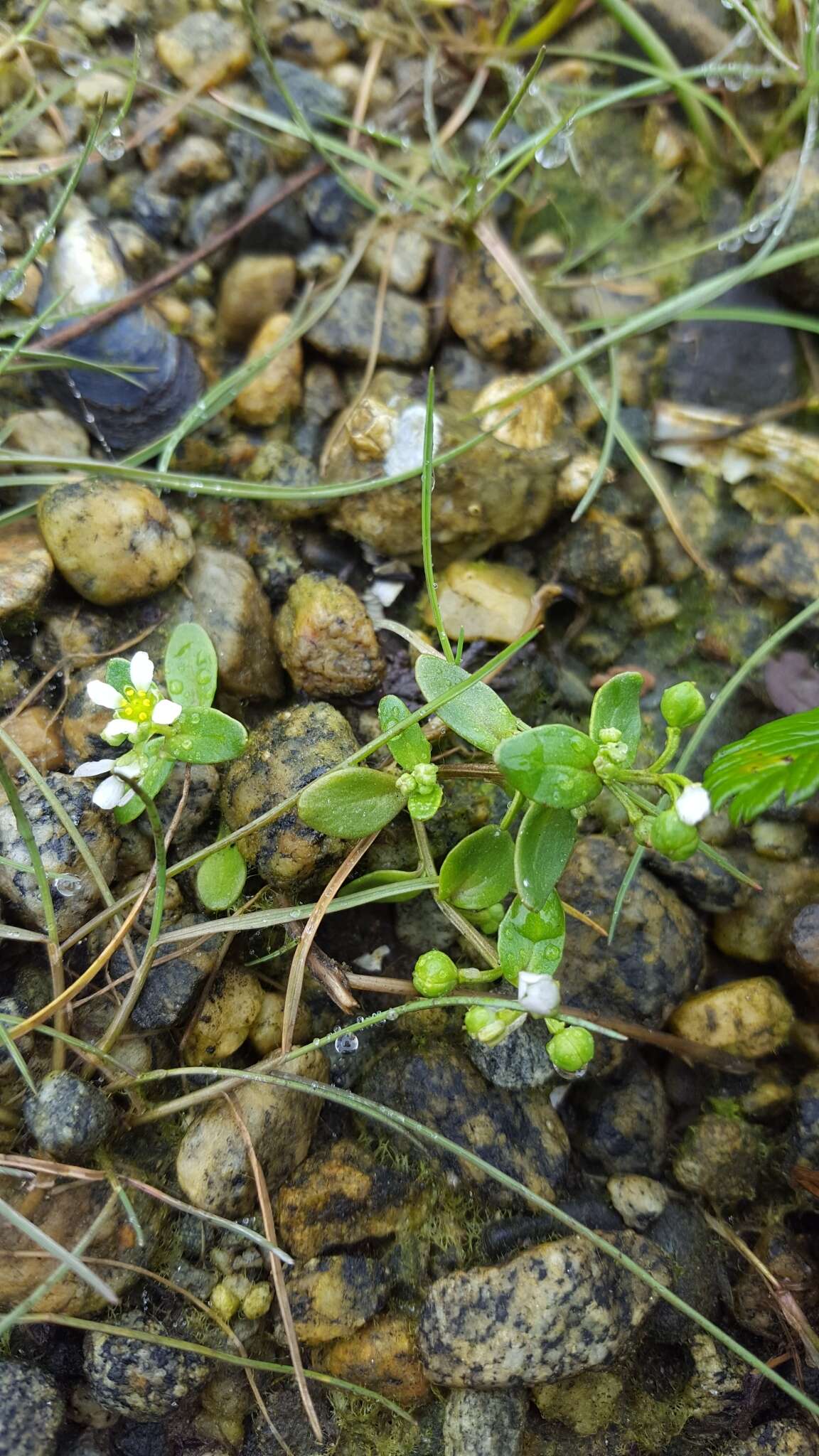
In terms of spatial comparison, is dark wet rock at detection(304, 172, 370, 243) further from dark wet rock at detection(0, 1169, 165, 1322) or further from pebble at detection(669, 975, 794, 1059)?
dark wet rock at detection(0, 1169, 165, 1322)

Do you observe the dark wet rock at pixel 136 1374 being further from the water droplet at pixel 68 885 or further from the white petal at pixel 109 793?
the white petal at pixel 109 793

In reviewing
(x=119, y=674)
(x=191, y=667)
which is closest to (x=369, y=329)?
(x=191, y=667)

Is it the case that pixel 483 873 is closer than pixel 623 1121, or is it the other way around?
pixel 483 873

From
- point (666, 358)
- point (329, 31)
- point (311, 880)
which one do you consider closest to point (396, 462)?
point (666, 358)

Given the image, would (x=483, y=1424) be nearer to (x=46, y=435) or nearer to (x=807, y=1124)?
(x=807, y=1124)

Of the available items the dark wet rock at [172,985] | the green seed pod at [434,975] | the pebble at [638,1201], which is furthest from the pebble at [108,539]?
the pebble at [638,1201]

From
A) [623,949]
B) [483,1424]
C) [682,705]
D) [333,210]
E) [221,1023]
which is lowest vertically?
[483,1424]

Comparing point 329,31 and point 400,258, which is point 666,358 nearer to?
point 400,258
